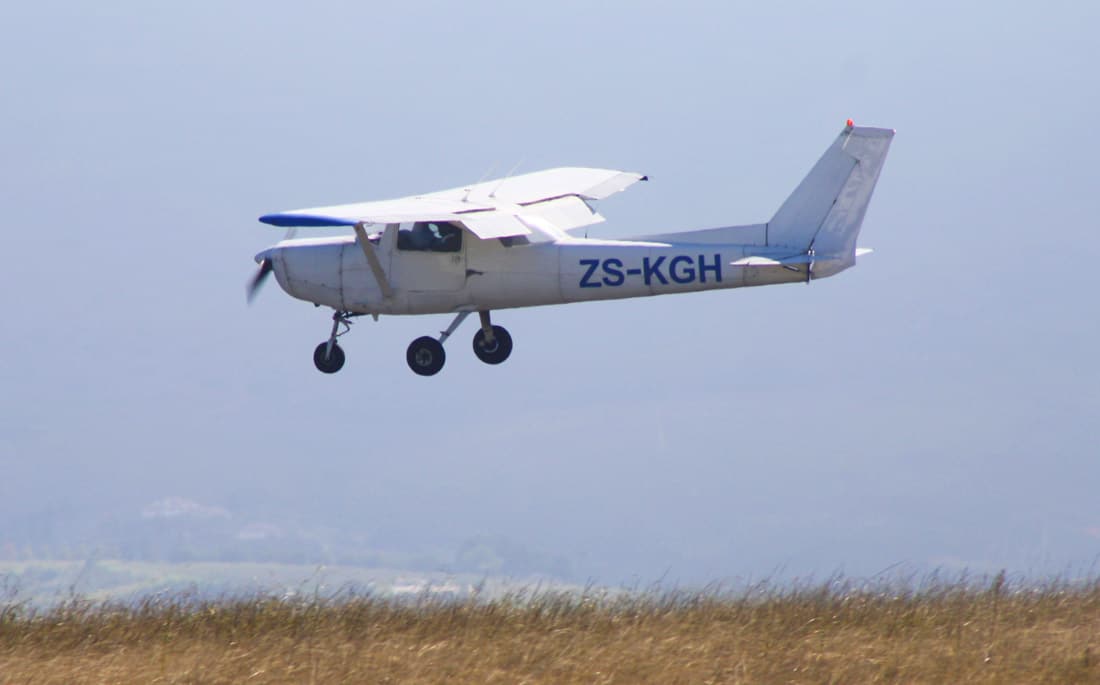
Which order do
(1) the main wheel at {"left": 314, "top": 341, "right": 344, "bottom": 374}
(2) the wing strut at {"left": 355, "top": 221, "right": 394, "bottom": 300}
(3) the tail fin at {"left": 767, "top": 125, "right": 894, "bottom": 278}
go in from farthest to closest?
(1) the main wheel at {"left": 314, "top": 341, "right": 344, "bottom": 374}, (2) the wing strut at {"left": 355, "top": 221, "right": 394, "bottom": 300}, (3) the tail fin at {"left": 767, "top": 125, "right": 894, "bottom": 278}

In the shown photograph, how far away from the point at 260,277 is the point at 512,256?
4.06m

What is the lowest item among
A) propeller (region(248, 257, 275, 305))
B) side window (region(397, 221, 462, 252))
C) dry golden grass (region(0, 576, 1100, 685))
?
dry golden grass (region(0, 576, 1100, 685))

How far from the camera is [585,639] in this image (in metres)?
12.3

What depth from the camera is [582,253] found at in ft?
73.2

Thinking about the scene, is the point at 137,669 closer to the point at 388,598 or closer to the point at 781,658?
the point at 388,598

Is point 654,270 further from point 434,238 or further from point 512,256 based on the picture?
point 434,238

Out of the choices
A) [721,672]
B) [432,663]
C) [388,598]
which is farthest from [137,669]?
[721,672]

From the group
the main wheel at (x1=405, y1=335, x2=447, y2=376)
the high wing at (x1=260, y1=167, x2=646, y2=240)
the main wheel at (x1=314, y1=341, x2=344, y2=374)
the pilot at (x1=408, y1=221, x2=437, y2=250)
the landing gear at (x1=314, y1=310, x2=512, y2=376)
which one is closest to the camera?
the high wing at (x1=260, y1=167, x2=646, y2=240)

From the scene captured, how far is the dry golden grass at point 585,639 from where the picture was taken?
37.5 feet

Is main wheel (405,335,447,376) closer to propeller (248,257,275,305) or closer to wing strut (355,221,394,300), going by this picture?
wing strut (355,221,394,300)

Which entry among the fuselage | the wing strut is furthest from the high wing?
the fuselage

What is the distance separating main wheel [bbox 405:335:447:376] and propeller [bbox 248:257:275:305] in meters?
2.33

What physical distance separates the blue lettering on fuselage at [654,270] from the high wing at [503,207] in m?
0.98

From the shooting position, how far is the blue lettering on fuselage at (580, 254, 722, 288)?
21703 mm
